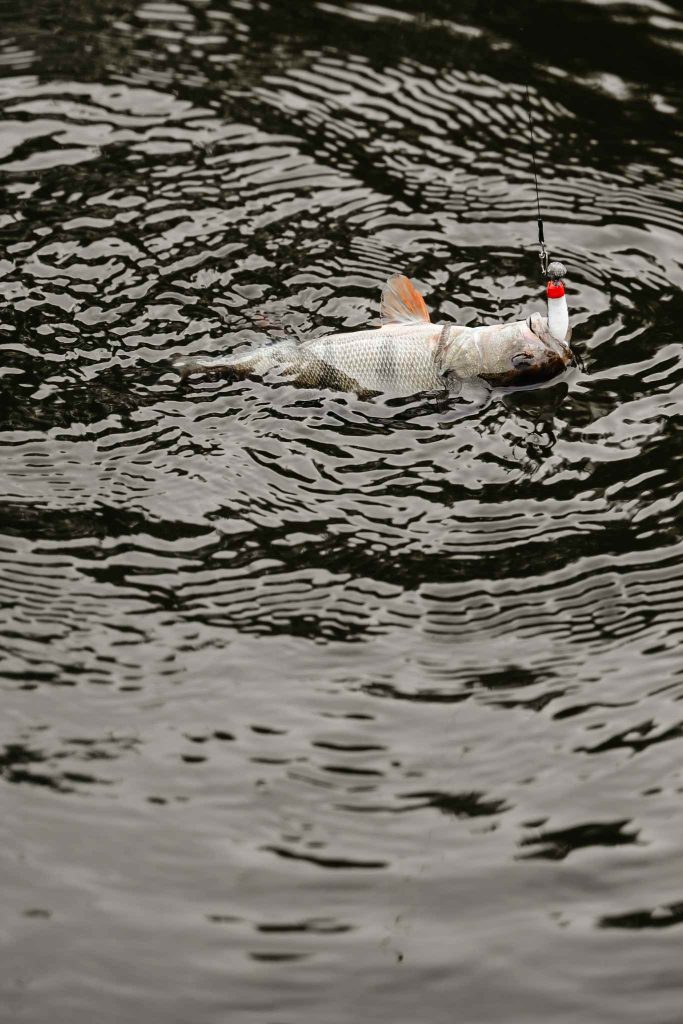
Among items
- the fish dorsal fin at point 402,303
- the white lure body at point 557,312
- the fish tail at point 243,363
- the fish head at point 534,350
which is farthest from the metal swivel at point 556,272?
the fish tail at point 243,363

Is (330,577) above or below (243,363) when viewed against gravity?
below

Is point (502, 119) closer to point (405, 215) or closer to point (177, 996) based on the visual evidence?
point (405, 215)

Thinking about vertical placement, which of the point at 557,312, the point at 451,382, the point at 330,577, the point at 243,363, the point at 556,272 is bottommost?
the point at 330,577

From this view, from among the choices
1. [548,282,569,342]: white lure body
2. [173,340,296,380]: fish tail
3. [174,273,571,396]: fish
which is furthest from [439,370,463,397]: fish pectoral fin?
[173,340,296,380]: fish tail

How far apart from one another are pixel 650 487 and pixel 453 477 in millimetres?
1053

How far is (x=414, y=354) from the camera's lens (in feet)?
23.8

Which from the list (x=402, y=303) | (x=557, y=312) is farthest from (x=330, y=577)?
(x=557, y=312)

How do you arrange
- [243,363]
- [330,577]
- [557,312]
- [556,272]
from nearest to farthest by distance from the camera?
1. [330,577]
2. [556,272]
3. [557,312]
4. [243,363]

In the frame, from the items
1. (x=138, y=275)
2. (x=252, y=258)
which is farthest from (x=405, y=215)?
(x=138, y=275)

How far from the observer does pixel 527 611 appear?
20.5 ft

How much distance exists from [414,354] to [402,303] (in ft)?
1.18

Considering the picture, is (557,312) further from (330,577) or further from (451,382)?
(330,577)

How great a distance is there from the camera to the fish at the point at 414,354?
7.28 m

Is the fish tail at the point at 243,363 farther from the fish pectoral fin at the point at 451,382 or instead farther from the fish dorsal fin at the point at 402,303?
the fish pectoral fin at the point at 451,382
